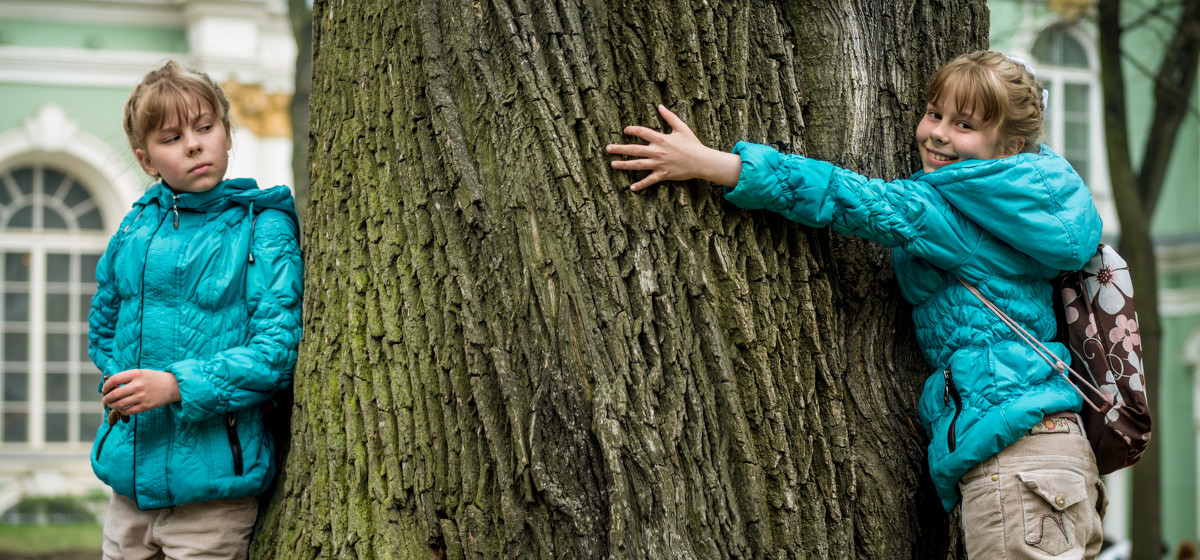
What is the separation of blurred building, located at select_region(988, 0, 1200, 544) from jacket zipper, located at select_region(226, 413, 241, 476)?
14.4m

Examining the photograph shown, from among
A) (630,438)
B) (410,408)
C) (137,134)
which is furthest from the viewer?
(137,134)

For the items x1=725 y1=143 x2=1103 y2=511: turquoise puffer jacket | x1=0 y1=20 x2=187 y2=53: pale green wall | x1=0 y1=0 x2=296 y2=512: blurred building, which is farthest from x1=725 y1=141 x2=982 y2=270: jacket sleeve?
x1=0 y1=20 x2=187 y2=53: pale green wall

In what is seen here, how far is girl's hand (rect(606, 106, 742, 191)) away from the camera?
2205mm

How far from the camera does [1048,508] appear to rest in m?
2.30

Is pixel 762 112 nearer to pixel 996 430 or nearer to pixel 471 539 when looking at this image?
pixel 996 430

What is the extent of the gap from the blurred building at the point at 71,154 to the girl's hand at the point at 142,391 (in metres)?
11.5

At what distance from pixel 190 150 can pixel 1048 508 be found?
7.26 ft

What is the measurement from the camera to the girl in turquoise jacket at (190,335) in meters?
2.52

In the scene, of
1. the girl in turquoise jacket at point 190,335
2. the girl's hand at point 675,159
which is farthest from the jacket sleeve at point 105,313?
the girl's hand at point 675,159

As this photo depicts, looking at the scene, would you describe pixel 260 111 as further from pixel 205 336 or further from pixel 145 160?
pixel 205 336

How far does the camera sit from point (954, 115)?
2508 millimetres

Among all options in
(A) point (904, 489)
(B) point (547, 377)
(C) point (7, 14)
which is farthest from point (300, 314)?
(C) point (7, 14)

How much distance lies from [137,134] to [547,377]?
4.40 feet

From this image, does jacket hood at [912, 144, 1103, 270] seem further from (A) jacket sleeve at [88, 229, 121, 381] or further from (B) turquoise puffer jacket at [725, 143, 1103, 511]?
(A) jacket sleeve at [88, 229, 121, 381]
